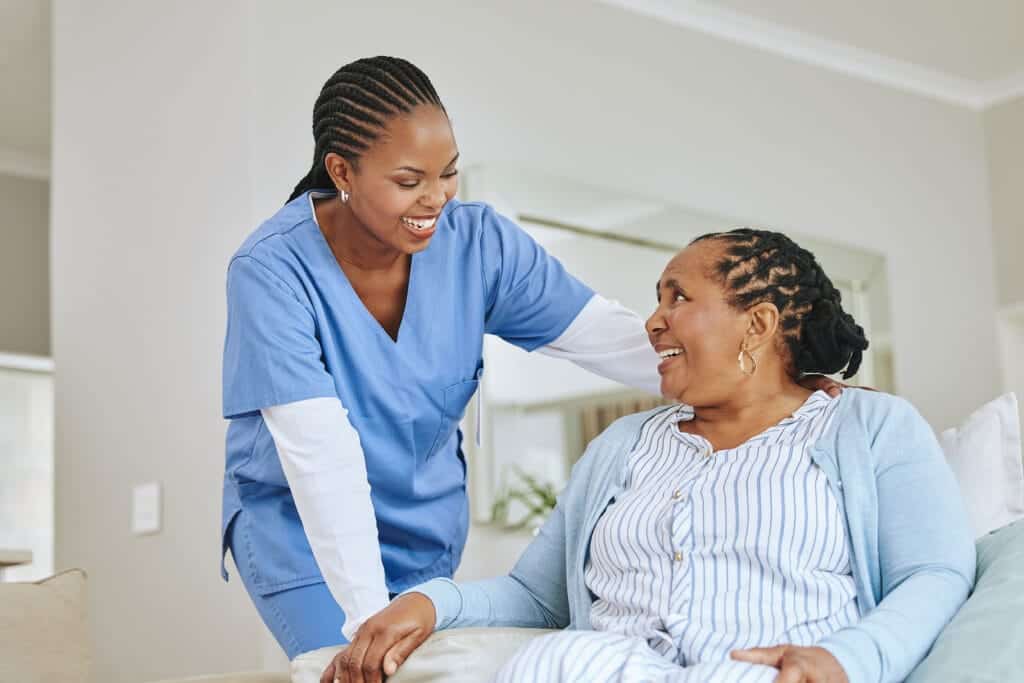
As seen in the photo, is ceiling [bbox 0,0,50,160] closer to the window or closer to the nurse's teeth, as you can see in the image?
Result: the window

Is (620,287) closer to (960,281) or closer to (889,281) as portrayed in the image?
(889,281)

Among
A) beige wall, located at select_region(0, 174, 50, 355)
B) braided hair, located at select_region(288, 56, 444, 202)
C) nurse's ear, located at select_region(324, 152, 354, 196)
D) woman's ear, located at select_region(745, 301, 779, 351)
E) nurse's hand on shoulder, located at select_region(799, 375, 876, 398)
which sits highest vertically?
beige wall, located at select_region(0, 174, 50, 355)

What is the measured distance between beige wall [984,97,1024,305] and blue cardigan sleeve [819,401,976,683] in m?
3.79

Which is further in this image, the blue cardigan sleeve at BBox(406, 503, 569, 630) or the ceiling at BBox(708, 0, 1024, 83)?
the ceiling at BBox(708, 0, 1024, 83)

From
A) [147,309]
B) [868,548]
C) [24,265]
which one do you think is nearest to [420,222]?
[868,548]

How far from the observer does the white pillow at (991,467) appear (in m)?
1.57

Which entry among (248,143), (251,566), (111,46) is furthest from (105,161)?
(251,566)

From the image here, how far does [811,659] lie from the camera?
1.15 meters

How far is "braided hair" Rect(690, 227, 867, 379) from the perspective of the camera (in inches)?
61.8

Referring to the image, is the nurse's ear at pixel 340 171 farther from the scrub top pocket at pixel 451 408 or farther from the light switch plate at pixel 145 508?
the light switch plate at pixel 145 508

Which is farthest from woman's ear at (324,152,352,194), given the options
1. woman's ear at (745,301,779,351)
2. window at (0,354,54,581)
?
window at (0,354,54,581)

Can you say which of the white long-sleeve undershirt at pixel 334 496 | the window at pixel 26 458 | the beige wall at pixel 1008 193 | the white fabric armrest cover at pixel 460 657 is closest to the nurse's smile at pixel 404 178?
the white long-sleeve undershirt at pixel 334 496

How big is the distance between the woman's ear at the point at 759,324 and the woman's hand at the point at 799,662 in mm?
468

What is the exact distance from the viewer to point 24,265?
556 centimetres
